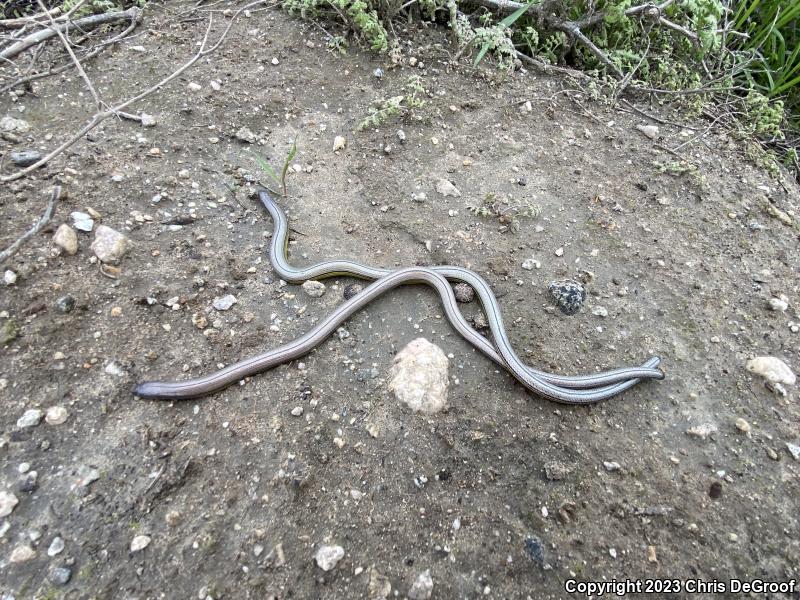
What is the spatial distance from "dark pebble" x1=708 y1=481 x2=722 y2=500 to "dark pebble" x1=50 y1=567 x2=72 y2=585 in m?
4.01

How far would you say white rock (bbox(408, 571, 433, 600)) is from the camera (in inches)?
101

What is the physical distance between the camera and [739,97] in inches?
223

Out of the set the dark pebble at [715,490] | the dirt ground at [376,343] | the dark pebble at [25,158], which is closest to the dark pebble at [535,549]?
the dirt ground at [376,343]

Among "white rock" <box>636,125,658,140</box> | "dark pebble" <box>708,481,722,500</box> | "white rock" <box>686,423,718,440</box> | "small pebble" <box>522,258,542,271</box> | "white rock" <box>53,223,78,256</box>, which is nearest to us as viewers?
"dark pebble" <box>708,481,722,500</box>

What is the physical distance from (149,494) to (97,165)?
303 centimetres

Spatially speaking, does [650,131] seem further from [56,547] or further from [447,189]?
[56,547]

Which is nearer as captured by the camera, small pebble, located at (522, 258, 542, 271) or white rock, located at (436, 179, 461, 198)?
small pebble, located at (522, 258, 542, 271)

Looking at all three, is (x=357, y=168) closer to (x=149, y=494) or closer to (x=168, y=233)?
(x=168, y=233)

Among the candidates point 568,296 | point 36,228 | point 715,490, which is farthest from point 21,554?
point 715,490

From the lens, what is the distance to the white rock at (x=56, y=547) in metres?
2.54

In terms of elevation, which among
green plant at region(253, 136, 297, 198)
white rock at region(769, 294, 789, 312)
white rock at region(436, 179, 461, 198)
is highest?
white rock at region(769, 294, 789, 312)

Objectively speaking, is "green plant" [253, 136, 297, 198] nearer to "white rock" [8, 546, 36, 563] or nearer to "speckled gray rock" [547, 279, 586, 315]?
"speckled gray rock" [547, 279, 586, 315]

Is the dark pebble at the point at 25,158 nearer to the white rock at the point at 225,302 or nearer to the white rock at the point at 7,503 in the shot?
the white rock at the point at 225,302

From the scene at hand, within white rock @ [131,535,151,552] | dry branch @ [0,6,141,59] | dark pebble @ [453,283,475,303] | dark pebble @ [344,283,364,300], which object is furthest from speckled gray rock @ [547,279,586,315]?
dry branch @ [0,6,141,59]
